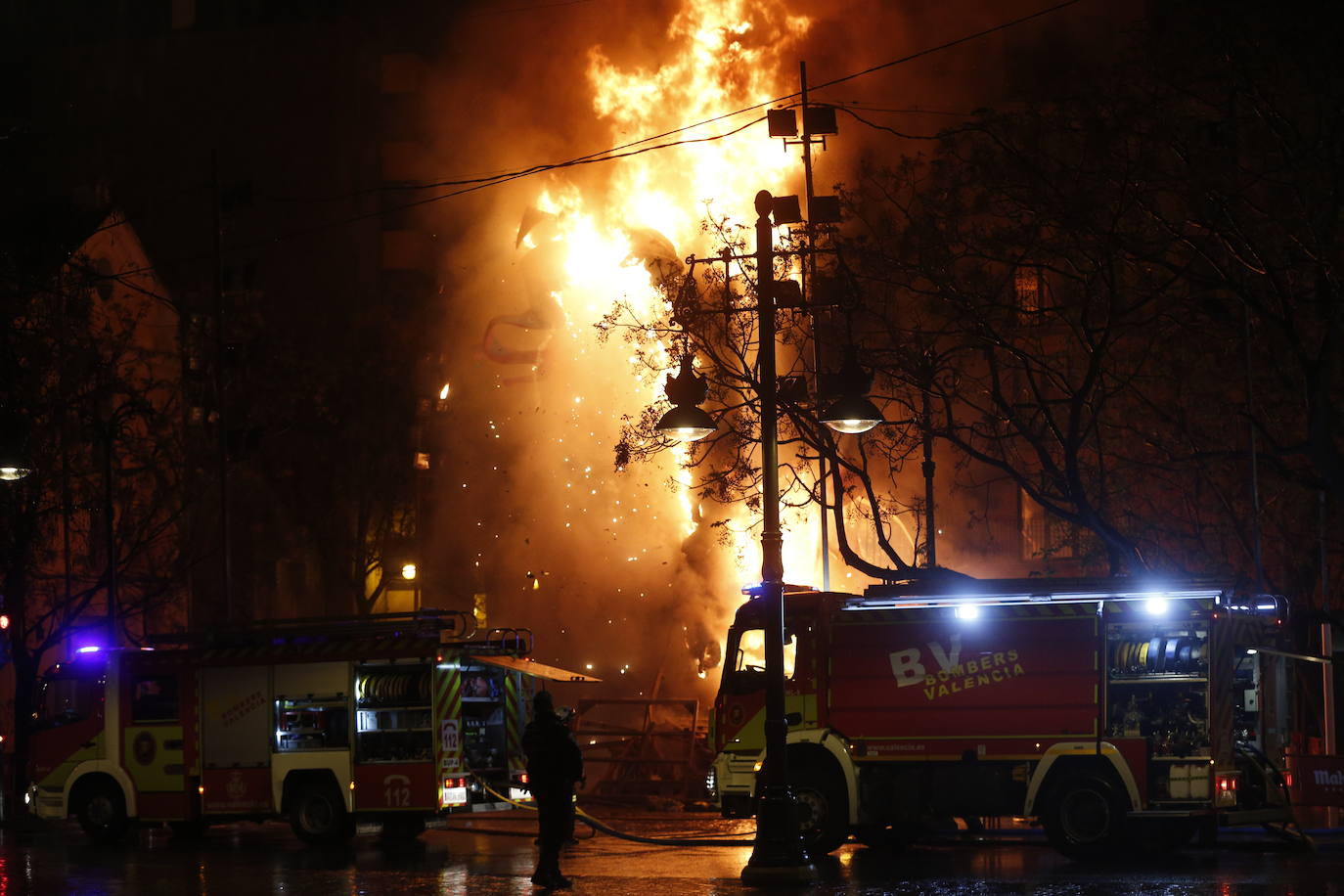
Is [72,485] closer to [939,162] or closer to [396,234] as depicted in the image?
[939,162]

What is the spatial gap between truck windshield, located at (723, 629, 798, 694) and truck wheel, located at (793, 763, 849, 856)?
1.26 m

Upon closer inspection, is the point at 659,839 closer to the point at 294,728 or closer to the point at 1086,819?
the point at 294,728

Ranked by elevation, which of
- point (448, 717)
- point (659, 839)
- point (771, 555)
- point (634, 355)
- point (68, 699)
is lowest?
point (659, 839)

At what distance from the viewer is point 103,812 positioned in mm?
22547

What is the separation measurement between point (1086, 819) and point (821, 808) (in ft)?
10.0

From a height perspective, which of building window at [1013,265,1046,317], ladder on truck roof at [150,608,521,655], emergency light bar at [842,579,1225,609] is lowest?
ladder on truck roof at [150,608,521,655]

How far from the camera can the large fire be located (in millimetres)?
38000

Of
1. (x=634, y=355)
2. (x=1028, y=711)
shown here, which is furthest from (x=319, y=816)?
(x=634, y=355)

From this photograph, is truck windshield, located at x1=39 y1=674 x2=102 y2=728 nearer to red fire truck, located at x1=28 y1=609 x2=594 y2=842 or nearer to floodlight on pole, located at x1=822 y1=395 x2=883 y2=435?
red fire truck, located at x1=28 y1=609 x2=594 y2=842

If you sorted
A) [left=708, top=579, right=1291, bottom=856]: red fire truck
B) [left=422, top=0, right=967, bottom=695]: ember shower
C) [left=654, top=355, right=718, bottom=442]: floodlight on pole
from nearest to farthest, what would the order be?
[left=654, top=355, right=718, bottom=442]: floodlight on pole → [left=708, top=579, right=1291, bottom=856]: red fire truck → [left=422, top=0, right=967, bottom=695]: ember shower

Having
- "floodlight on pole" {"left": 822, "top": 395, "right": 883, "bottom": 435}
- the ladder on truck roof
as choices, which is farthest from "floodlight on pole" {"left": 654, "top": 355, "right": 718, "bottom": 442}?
the ladder on truck roof

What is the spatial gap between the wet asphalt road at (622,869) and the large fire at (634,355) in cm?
1534

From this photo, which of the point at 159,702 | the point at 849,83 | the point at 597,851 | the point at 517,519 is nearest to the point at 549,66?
the point at 849,83

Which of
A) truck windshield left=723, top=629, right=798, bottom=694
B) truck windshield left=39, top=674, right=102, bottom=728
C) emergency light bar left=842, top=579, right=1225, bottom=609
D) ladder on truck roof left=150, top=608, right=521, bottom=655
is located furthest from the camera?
truck windshield left=39, top=674, right=102, bottom=728
